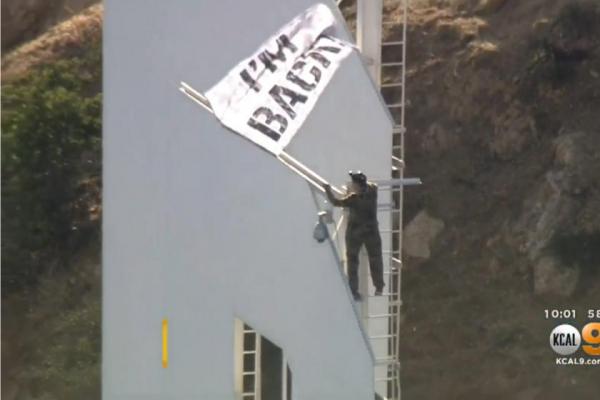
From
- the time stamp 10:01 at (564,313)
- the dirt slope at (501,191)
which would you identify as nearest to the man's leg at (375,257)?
the dirt slope at (501,191)

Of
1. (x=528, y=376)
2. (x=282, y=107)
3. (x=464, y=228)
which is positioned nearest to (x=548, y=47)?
(x=464, y=228)

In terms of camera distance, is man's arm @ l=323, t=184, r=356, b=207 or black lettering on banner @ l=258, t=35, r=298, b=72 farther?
black lettering on banner @ l=258, t=35, r=298, b=72

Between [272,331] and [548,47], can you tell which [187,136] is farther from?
[548,47]

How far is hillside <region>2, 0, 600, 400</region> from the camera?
31.1 feet

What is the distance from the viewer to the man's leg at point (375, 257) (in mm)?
5898

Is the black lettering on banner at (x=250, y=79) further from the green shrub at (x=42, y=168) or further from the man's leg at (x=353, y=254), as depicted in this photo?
the green shrub at (x=42, y=168)

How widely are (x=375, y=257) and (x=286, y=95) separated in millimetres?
892

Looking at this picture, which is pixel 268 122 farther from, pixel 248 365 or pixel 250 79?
pixel 248 365

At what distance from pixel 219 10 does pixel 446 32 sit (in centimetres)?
591

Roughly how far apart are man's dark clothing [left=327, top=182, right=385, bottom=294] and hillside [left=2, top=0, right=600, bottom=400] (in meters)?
3.46

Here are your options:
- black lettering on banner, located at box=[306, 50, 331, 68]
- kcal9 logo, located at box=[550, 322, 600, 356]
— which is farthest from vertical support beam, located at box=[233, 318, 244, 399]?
kcal9 logo, located at box=[550, 322, 600, 356]

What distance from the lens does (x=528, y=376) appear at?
9.51m

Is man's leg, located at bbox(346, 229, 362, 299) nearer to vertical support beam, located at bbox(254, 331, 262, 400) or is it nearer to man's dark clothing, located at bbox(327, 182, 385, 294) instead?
man's dark clothing, located at bbox(327, 182, 385, 294)

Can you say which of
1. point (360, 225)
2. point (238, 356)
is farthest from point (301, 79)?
point (238, 356)
